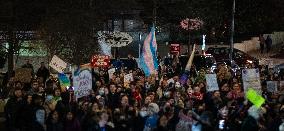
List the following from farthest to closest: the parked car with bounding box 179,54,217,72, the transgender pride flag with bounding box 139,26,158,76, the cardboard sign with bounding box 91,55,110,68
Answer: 1. the parked car with bounding box 179,54,217,72
2. the cardboard sign with bounding box 91,55,110,68
3. the transgender pride flag with bounding box 139,26,158,76

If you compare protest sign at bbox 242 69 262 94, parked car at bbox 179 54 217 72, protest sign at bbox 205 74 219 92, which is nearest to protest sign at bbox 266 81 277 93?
protest sign at bbox 242 69 262 94

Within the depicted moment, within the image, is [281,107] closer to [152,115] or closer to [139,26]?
[152,115]

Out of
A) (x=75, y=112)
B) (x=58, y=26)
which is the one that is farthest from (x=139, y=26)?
(x=75, y=112)

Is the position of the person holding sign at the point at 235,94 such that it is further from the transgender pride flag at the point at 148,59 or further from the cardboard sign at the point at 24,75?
the cardboard sign at the point at 24,75

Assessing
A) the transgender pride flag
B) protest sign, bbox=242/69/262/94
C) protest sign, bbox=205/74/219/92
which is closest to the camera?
protest sign, bbox=242/69/262/94

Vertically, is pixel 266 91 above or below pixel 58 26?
below

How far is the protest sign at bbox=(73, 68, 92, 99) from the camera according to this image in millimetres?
14945

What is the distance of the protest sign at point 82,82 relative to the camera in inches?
588

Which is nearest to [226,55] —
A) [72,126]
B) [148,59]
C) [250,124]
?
[148,59]

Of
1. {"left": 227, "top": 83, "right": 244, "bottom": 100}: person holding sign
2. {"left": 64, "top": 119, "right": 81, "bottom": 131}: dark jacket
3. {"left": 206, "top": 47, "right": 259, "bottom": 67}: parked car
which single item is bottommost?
→ {"left": 64, "top": 119, "right": 81, "bottom": 131}: dark jacket

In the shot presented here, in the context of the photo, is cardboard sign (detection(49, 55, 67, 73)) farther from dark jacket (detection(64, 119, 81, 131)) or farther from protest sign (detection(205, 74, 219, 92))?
dark jacket (detection(64, 119, 81, 131))

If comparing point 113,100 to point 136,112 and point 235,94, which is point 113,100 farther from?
point 235,94

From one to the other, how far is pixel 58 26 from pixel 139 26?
24857 millimetres

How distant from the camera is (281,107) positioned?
1340cm
